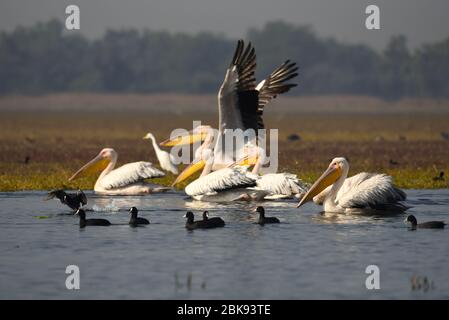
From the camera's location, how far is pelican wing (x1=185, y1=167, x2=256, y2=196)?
1285 centimetres

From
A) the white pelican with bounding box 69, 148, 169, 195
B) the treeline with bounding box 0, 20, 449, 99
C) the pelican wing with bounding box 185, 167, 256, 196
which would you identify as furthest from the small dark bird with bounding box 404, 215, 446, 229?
the treeline with bounding box 0, 20, 449, 99

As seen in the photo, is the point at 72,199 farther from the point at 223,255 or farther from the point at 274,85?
the point at 274,85

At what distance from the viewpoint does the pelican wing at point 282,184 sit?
12805mm

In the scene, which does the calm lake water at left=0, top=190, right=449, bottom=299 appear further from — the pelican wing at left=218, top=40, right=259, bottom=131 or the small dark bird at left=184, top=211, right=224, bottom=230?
the pelican wing at left=218, top=40, right=259, bottom=131

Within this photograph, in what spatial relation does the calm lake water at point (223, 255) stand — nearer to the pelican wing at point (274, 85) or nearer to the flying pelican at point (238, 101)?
the flying pelican at point (238, 101)

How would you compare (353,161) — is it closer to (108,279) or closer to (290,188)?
(290,188)

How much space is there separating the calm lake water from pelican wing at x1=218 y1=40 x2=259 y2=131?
1424mm

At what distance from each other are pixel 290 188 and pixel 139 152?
1084 cm

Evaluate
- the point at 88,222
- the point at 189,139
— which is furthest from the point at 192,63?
the point at 88,222

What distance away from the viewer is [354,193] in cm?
1165

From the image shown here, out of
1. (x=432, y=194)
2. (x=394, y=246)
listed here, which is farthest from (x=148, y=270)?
(x=432, y=194)

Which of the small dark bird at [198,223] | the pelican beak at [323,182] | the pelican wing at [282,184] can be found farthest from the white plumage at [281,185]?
the small dark bird at [198,223]

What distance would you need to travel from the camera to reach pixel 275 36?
109 m

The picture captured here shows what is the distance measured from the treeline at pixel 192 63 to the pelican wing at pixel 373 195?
84221 millimetres
